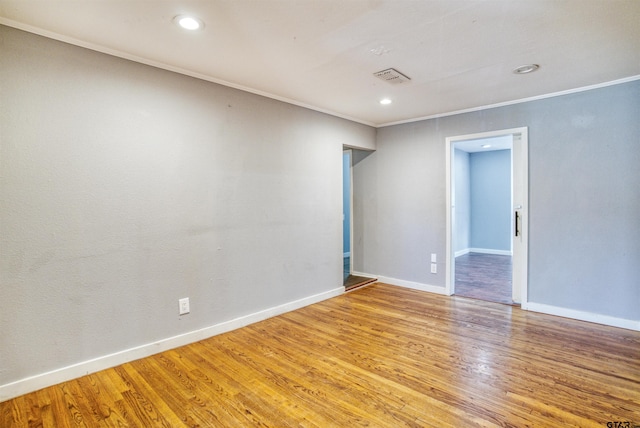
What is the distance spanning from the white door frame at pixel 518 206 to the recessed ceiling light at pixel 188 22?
334cm

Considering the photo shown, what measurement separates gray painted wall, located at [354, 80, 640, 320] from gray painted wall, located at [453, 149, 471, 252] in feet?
10.7

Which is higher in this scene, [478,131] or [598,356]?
[478,131]

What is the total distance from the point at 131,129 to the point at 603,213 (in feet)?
14.5

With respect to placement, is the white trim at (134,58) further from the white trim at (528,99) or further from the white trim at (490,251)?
the white trim at (490,251)

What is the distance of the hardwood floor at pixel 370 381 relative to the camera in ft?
6.32

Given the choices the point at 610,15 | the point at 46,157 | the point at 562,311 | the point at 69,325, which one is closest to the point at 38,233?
the point at 46,157

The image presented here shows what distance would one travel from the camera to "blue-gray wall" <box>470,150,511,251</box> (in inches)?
296

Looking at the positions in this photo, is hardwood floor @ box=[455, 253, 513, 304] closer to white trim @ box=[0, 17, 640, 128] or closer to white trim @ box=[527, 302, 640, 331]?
white trim @ box=[527, 302, 640, 331]

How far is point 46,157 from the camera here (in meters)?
2.23

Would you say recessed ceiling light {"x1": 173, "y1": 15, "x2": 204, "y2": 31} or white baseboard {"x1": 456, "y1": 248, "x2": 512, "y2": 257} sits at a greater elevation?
recessed ceiling light {"x1": 173, "y1": 15, "x2": 204, "y2": 31}

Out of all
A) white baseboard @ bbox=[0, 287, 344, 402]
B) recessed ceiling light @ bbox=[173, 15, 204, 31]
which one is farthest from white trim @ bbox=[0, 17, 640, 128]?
white baseboard @ bbox=[0, 287, 344, 402]

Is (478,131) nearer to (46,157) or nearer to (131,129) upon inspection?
(131,129)

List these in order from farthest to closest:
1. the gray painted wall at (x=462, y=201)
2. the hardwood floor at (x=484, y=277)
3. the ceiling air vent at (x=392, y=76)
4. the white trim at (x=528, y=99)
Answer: the gray painted wall at (x=462, y=201) < the hardwood floor at (x=484, y=277) < the white trim at (x=528, y=99) < the ceiling air vent at (x=392, y=76)

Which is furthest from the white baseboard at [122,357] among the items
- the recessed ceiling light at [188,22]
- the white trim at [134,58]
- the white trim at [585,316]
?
the white trim at [585,316]
